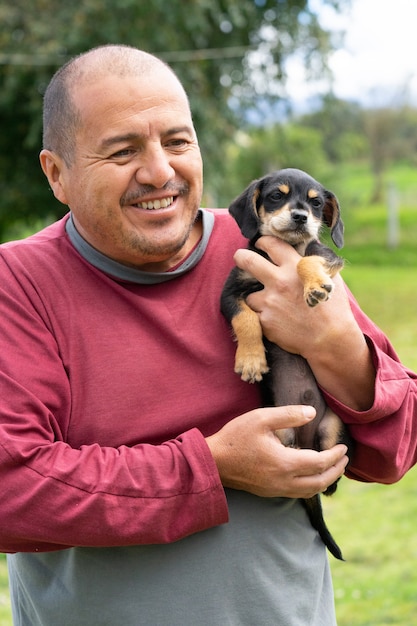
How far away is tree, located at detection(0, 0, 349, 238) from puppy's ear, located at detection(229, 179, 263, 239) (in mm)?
7948

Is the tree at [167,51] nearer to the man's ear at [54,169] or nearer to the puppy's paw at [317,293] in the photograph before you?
the man's ear at [54,169]

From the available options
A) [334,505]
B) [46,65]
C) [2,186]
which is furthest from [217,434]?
[2,186]

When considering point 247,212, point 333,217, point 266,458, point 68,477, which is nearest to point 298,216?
point 247,212

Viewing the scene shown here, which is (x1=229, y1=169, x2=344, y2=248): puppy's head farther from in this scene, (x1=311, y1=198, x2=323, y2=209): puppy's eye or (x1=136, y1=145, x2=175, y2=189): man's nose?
(x1=136, y1=145, x2=175, y2=189): man's nose

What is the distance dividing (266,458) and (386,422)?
0.41 m

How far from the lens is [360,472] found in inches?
102

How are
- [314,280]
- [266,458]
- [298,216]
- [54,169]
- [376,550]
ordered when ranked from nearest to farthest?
[266,458]
[314,280]
[54,169]
[298,216]
[376,550]

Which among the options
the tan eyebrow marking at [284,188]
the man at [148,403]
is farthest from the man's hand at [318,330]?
the tan eyebrow marking at [284,188]

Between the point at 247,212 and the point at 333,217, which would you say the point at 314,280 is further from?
the point at 333,217

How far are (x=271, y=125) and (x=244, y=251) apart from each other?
12.5 m

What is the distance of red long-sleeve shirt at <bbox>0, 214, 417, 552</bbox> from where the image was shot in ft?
6.73

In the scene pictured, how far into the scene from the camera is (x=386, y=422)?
2398 millimetres

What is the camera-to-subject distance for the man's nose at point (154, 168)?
2.35m

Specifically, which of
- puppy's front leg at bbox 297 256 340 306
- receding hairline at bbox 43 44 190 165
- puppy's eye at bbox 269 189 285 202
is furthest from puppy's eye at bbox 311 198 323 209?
receding hairline at bbox 43 44 190 165
